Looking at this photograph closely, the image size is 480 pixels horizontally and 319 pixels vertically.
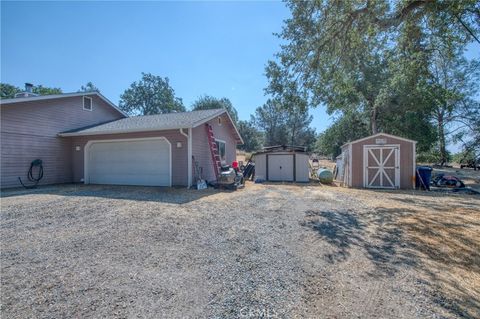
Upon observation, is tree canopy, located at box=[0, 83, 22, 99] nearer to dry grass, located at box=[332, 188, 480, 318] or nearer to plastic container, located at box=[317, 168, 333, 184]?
plastic container, located at box=[317, 168, 333, 184]

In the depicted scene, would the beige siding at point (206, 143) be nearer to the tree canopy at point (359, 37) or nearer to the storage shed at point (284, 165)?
the storage shed at point (284, 165)

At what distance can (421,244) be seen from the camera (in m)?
3.90

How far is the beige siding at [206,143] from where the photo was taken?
35.2 ft

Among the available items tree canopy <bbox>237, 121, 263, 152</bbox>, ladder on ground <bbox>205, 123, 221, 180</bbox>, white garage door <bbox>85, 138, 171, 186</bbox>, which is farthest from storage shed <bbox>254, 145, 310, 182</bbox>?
tree canopy <bbox>237, 121, 263, 152</bbox>

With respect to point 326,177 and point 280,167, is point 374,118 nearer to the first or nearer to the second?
point 326,177

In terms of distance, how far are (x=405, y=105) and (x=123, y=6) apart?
18288 mm

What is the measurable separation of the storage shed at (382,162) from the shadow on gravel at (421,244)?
520 centimetres

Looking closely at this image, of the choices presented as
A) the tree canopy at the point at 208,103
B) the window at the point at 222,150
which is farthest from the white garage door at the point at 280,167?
the tree canopy at the point at 208,103

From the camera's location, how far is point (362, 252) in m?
3.61

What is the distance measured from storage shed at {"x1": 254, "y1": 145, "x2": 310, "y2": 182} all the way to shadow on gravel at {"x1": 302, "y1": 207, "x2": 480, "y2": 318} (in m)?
8.04

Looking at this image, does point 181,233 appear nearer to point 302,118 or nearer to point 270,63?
point 270,63

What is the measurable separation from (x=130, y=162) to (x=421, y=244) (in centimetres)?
1083

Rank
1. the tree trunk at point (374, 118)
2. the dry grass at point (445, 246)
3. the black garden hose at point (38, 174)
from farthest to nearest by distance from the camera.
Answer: the tree trunk at point (374, 118) < the black garden hose at point (38, 174) < the dry grass at point (445, 246)

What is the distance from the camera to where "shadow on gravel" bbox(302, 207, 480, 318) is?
8.61 feet
